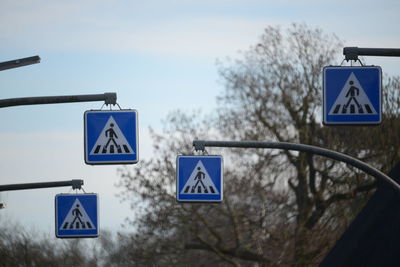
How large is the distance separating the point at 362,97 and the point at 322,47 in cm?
2301

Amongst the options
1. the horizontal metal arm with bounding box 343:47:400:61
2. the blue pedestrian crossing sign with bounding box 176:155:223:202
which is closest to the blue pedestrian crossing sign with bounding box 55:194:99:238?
the blue pedestrian crossing sign with bounding box 176:155:223:202

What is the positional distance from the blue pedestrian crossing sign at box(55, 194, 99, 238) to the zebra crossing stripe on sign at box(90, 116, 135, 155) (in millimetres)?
6728

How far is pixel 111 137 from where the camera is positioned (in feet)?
60.4

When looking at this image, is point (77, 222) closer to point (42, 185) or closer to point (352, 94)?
point (42, 185)

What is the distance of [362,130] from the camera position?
3844 cm

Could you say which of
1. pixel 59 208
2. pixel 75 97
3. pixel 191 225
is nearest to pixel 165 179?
pixel 191 225

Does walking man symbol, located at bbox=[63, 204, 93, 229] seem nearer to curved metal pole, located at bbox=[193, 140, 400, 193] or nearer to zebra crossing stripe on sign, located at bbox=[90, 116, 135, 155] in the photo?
zebra crossing stripe on sign, located at bbox=[90, 116, 135, 155]

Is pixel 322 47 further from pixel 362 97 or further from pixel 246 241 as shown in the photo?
pixel 362 97

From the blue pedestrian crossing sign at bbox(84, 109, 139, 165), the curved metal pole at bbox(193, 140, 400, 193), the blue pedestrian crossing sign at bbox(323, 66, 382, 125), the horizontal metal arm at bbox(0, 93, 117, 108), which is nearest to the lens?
the blue pedestrian crossing sign at bbox(323, 66, 382, 125)

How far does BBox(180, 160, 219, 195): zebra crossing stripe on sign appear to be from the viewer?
20266 mm

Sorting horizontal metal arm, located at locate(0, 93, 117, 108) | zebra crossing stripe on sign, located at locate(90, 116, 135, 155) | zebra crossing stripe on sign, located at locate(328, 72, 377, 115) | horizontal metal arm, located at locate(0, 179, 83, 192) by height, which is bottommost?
horizontal metal arm, located at locate(0, 179, 83, 192)

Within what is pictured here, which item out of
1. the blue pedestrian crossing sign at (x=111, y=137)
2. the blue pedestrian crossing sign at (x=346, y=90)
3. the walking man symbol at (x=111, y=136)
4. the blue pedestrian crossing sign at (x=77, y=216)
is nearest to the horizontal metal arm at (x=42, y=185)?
the blue pedestrian crossing sign at (x=77, y=216)

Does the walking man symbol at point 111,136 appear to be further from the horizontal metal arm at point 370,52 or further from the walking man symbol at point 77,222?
the walking man symbol at point 77,222

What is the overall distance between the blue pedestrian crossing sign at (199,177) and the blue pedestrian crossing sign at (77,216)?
5202mm
